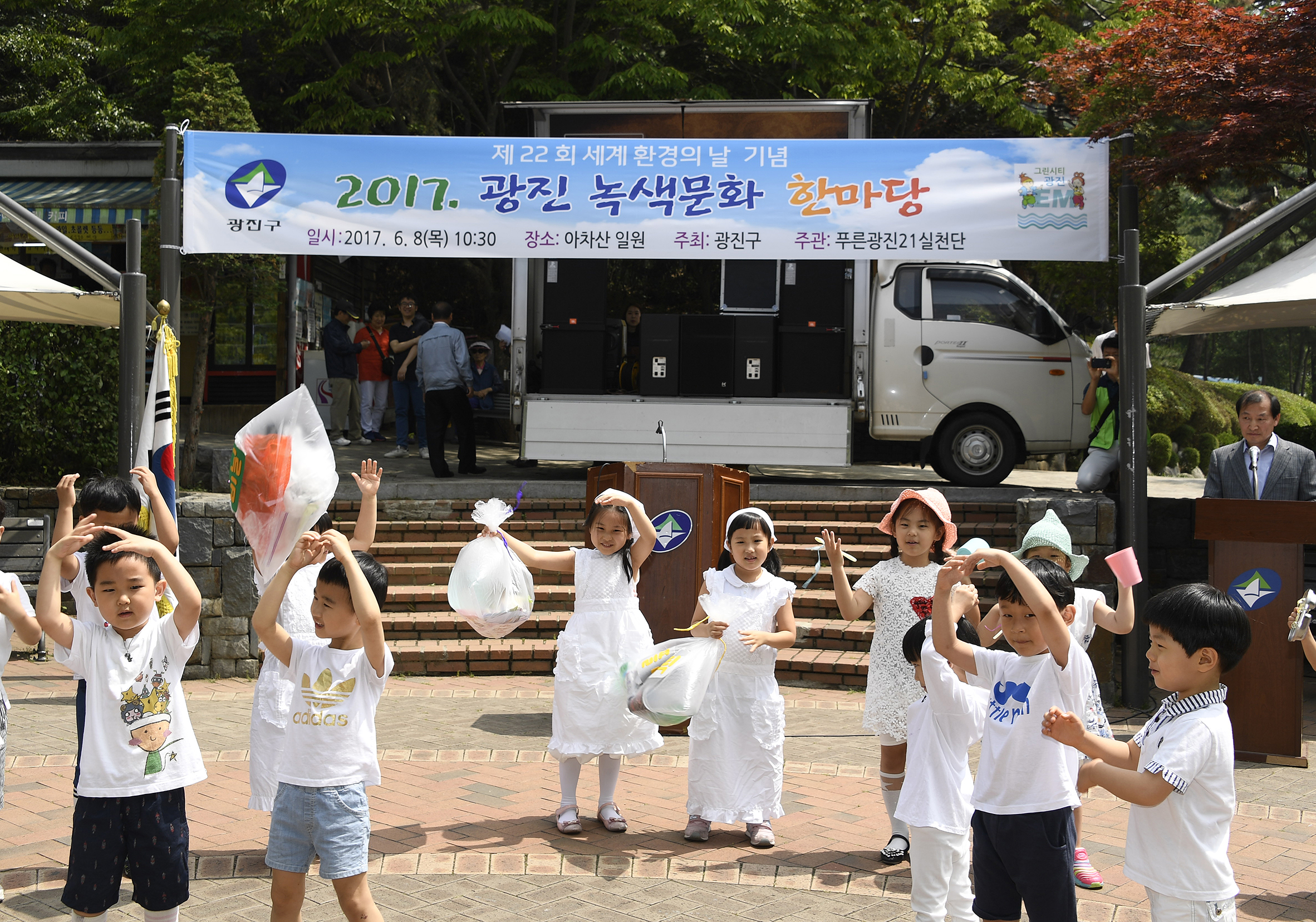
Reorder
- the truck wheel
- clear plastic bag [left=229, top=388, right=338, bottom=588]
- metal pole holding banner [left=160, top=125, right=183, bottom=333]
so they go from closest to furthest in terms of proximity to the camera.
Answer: clear plastic bag [left=229, top=388, right=338, bottom=588]
metal pole holding banner [left=160, top=125, right=183, bottom=333]
the truck wheel

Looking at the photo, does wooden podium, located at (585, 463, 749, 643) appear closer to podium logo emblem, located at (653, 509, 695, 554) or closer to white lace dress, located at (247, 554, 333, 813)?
podium logo emblem, located at (653, 509, 695, 554)

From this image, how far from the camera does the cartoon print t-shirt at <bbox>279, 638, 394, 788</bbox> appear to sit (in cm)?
339

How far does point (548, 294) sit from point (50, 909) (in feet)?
25.0

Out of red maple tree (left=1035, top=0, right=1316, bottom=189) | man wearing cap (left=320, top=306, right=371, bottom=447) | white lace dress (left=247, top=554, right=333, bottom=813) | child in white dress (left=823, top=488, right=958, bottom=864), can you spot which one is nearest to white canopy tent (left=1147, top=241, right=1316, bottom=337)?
red maple tree (left=1035, top=0, right=1316, bottom=189)

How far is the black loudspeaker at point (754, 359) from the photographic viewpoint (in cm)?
1077

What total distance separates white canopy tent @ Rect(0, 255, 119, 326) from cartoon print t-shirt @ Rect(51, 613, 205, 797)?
4.61m

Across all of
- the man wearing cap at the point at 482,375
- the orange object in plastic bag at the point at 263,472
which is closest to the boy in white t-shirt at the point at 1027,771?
the orange object in plastic bag at the point at 263,472

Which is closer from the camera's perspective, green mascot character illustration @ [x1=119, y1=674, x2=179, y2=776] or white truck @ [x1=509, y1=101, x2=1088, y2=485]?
green mascot character illustration @ [x1=119, y1=674, x2=179, y2=776]

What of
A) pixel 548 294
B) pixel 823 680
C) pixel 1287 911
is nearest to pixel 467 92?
pixel 548 294

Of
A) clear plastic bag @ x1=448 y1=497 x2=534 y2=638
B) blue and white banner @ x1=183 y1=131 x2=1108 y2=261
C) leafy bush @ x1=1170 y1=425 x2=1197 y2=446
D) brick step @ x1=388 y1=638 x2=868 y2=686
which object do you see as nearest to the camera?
clear plastic bag @ x1=448 y1=497 x2=534 y2=638

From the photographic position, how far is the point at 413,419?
15320 mm

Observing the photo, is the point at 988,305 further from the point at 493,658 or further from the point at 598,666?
the point at 598,666

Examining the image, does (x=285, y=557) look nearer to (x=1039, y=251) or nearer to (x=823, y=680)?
(x=823, y=680)

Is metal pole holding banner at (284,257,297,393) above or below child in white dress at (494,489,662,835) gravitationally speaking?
above
